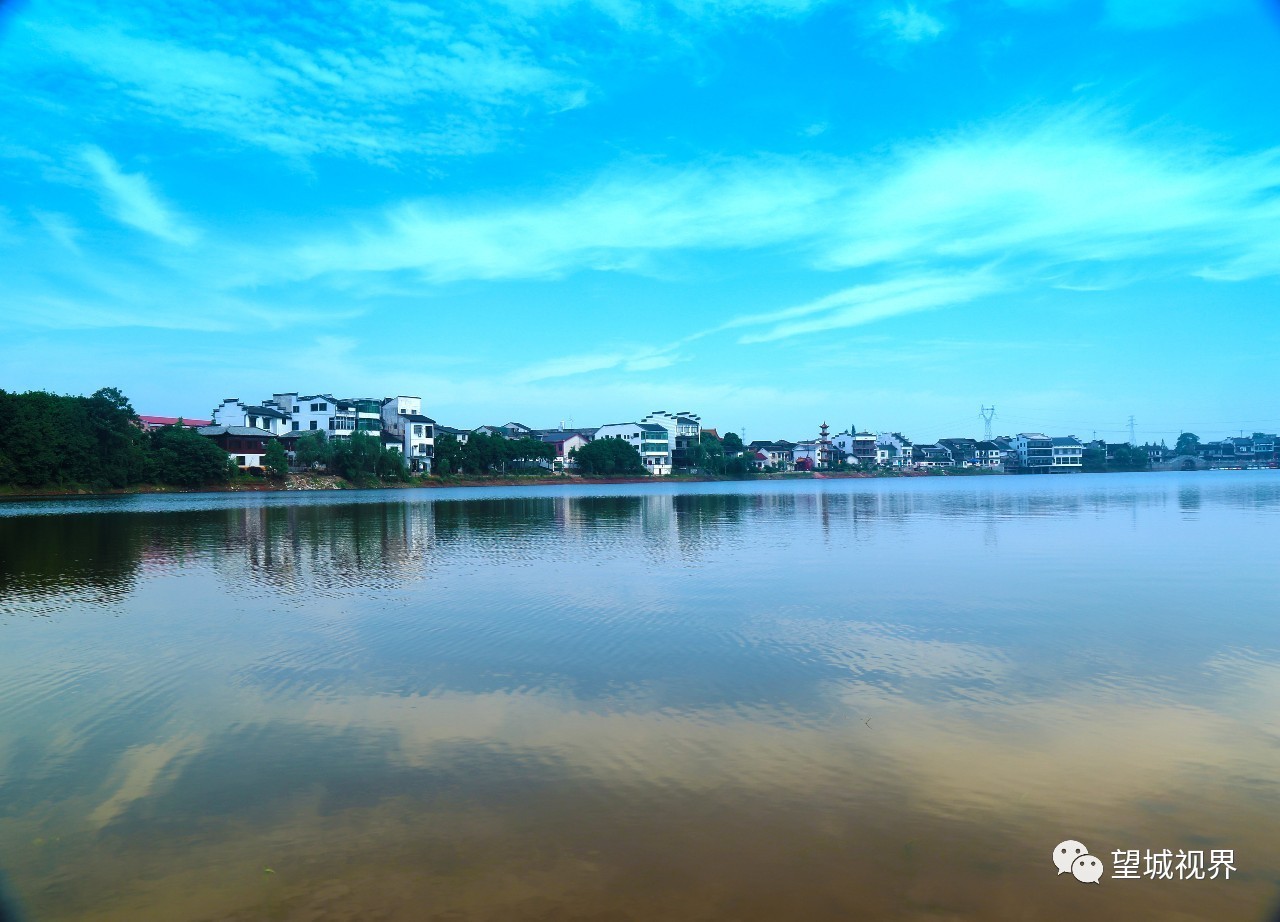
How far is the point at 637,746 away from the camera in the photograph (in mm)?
7395

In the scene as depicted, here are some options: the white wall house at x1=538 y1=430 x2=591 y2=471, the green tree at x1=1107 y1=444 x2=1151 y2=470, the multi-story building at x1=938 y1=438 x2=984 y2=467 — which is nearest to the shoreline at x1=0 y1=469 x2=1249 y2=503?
the white wall house at x1=538 y1=430 x2=591 y2=471

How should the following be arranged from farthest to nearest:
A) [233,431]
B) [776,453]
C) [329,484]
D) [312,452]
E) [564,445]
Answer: [776,453], [564,445], [233,431], [312,452], [329,484]

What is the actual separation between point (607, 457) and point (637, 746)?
97942mm

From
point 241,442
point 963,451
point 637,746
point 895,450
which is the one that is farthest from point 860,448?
point 637,746

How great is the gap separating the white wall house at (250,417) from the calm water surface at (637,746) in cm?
7478

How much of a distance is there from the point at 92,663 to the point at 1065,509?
41748 mm

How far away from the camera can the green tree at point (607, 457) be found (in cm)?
10456

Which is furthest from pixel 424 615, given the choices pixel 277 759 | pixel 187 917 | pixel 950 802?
pixel 950 802

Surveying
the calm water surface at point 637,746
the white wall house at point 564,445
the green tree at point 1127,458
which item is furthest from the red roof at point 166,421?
the green tree at point 1127,458

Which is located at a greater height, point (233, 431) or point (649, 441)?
point (233, 431)

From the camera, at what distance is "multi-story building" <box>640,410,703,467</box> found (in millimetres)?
122456

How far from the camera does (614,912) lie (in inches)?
187

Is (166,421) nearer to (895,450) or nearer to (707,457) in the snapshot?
(707,457)

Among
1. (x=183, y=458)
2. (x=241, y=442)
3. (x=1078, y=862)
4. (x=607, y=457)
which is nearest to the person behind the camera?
(x=1078, y=862)
